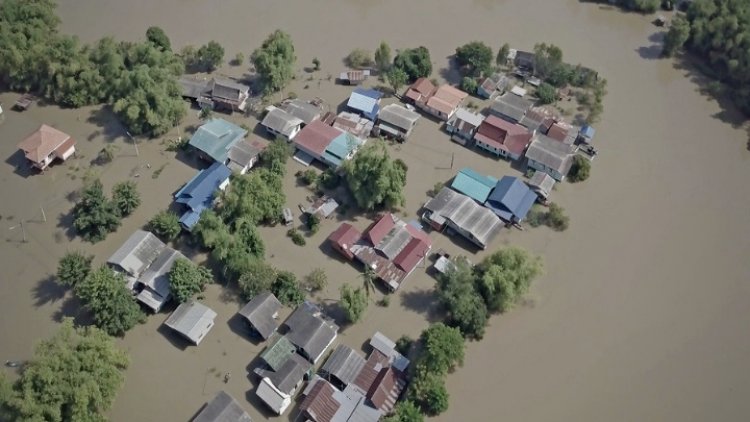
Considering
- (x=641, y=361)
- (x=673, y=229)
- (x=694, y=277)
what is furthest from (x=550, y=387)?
(x=673, y=229)

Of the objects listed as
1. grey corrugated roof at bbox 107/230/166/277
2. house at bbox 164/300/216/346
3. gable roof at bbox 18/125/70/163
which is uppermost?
gable roof at bbox 18/125/70/163

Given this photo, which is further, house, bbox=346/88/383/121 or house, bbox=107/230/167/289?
house, bbox=346/88/383/121

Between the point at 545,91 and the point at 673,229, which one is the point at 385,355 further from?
the point at 545,91

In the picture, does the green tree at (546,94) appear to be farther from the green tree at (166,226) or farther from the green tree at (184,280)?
the green tree at (184,280)

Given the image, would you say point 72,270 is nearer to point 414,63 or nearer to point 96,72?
point 96,72

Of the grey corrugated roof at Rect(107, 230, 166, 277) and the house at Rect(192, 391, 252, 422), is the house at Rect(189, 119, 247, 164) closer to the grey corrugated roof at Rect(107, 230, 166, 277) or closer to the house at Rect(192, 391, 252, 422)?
the grey corrugated roof at Rect(107, 230, 166, 277)

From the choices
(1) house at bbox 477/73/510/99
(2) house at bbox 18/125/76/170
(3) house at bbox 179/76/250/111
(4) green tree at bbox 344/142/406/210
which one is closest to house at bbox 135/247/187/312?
(4) green tree at bbox 344/142/406/210

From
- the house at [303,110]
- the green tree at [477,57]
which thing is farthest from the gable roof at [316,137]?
the green tree at [477,57]
